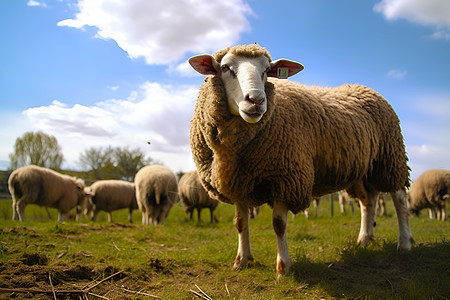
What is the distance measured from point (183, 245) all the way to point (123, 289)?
246cm

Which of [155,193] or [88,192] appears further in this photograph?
[88,192]

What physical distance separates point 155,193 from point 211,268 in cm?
587

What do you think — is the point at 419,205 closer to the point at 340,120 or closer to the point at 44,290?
the point at 340,120

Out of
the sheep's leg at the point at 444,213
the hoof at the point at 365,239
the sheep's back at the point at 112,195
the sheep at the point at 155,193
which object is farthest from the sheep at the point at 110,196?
the sheep's leg at the point at 444,213

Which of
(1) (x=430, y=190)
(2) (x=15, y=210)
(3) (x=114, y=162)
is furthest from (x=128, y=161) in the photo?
(1) (x=430, y=190)

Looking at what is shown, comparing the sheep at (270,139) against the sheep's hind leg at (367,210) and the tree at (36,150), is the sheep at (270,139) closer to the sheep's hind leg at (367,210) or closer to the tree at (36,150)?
the sheep's hind leg at (367,210)

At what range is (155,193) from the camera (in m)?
9.42

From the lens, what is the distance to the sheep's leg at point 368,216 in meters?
5.11

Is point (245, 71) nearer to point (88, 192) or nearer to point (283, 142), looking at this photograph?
A: point (283, 142)

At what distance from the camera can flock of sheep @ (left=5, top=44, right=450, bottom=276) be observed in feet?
10.4

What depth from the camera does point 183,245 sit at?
5.43 metres

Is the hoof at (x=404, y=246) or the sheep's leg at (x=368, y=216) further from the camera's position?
the sheep's leg at (x=368, y=216)

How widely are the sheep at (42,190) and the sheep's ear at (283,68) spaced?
29.3 ft

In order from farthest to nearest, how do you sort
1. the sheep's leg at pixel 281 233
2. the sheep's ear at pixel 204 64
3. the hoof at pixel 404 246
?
the hoof at pixel 404 246, the sheep's leg at pixel 281 233, the sheep's ear at pixel 204 64
